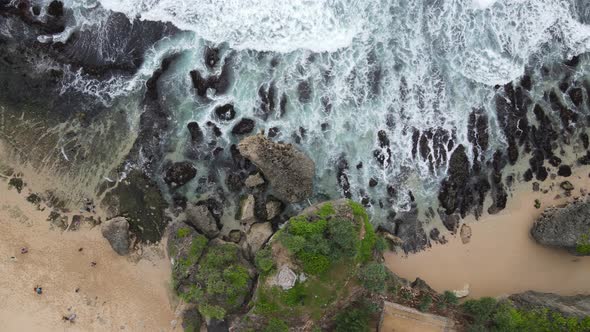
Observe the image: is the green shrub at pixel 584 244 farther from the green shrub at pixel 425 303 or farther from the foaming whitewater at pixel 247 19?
the foaming whitewater at pixel 247 19

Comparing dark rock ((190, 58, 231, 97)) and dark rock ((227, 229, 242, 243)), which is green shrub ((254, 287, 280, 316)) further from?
dark rock ((190, 58, 231, 97))

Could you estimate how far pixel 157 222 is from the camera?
28.2 metres

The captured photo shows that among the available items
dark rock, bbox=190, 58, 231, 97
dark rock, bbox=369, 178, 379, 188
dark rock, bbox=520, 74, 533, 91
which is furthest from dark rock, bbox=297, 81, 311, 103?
dark rock, bbox=520, 74, 533, 91

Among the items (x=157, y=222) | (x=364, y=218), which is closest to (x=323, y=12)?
(x=364, y=218)

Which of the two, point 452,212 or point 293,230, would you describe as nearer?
point 293,230

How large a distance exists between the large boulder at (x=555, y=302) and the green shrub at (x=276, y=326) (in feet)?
46.7

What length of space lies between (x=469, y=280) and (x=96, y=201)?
24.5 metres

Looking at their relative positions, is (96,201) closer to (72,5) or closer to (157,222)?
(157,222)

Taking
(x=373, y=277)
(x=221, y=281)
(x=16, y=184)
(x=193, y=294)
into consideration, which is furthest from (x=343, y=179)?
(x=16, y=184)

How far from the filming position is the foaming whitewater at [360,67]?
2869 cm

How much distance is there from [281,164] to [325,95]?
5578 mm

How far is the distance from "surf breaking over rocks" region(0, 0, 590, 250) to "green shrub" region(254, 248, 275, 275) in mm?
4500

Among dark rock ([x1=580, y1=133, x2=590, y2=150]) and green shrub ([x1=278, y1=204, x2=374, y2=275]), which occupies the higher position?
dark rock ([x1=580, y1=133, x2=590, y2=150])

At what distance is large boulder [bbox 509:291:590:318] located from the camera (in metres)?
25.9
